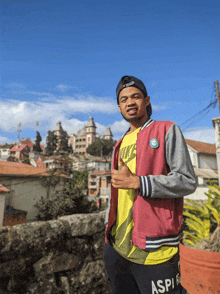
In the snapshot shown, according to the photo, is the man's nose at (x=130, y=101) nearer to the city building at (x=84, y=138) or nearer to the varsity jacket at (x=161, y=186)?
the varsity jacket at (x=161, y=186)

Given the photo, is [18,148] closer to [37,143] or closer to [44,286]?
[37,143]

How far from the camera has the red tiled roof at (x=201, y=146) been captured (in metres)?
18.0

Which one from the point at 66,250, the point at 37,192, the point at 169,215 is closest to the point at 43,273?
the point at 66,250

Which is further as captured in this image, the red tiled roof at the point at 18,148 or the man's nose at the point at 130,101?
the red tiled roof at the point at 18,148

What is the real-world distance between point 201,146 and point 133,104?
19456 mm

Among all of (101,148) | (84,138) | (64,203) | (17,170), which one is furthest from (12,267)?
(84,138)

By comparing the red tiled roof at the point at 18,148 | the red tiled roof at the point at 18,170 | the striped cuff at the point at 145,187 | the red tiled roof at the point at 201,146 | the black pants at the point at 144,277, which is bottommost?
the black pants at the point at 144,277

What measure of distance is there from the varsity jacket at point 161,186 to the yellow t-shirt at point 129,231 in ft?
0.12

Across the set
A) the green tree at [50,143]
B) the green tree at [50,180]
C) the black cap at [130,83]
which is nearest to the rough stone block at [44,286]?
the black cap at [130,83]

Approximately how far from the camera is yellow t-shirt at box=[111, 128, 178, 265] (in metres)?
0.98

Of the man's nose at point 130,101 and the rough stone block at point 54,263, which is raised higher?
the man's nose at point 130,101

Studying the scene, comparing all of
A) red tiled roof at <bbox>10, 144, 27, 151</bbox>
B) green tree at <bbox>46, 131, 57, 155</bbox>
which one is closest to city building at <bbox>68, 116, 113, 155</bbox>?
green tree at <bbox>46, 131, 57, 155</bbox>

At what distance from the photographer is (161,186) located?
0.94 meters

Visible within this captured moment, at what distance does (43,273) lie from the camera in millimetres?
1772
